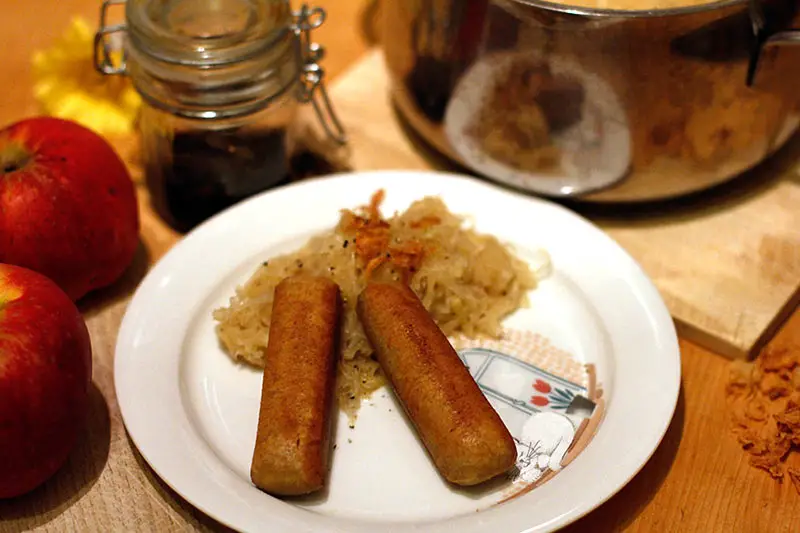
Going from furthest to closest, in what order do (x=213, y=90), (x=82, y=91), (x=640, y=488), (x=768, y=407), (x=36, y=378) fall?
(x=82, y=91), (x=213, y=90), (x=768, y=407), (x=640, y=488), (x=36, y=378)

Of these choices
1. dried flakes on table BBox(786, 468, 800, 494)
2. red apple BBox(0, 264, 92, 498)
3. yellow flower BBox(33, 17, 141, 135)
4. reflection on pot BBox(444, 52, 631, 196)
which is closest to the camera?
red apple BBox(0, 264, 92, 498)

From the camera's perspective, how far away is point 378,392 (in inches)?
40.3

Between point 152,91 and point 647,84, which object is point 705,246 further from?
point 152,91

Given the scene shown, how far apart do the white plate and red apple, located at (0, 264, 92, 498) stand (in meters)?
0.07

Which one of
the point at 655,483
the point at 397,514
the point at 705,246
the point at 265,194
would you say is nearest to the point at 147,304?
the point at 265,194

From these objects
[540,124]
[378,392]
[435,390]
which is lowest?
[378,392]

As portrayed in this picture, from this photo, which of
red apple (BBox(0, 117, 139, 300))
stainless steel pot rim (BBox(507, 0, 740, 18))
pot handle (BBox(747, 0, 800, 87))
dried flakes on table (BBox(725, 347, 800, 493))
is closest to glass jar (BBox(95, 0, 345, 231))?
red apple (BBox(0, 117, 139, 300))

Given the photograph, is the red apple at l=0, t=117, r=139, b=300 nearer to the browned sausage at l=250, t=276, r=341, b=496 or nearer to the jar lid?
the jar lid

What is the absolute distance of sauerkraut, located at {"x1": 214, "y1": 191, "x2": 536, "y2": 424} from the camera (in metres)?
1.04

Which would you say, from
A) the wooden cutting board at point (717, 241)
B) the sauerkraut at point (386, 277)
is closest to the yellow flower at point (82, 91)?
the wooden cutting board at point (717, 241)

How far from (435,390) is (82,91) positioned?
2.95 ft

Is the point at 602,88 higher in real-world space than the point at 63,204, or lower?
higher

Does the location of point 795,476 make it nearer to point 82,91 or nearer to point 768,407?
point 768,407

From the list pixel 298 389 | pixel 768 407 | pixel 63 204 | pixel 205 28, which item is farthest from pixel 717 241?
pixel 63 204
